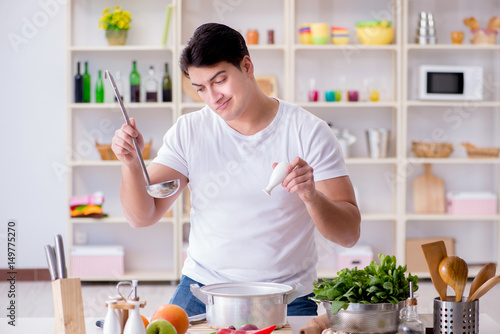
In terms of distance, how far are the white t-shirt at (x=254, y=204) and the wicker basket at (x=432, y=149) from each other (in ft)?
9.89

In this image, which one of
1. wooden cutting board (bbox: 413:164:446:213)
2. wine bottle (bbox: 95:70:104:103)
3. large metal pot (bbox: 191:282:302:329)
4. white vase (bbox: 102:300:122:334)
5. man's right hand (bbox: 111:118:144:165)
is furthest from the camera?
wooden cutting board (bbox: 413:164:446:213)

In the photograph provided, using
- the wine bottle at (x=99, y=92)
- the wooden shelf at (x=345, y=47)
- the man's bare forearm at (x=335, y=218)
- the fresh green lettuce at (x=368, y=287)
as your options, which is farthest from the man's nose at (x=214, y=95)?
the wine bottle at (x=99, y=92)

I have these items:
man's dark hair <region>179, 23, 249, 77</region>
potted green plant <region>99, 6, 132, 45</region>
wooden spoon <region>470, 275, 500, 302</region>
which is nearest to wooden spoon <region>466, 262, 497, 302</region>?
wooden spoon <region>470, 275, 500, 302</region>

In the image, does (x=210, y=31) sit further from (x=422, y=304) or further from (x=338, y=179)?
(x=422, y=304)

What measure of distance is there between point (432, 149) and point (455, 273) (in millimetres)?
3514

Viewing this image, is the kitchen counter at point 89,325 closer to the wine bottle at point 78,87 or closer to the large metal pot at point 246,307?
the large metal pot at point 246,307

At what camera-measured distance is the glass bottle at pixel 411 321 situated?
4.64ft

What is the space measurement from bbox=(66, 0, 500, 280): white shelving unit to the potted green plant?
148 millimetres

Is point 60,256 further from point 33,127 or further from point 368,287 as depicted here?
point 33,127

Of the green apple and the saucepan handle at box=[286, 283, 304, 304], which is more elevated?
the saucepan handle at box=[286, 283, 304, 304]

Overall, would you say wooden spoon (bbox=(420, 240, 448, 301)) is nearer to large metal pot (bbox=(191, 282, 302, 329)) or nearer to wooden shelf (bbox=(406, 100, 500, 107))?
large metal pot (bbox=(191, 282, 302, 329))

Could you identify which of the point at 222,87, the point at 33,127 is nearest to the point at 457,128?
the point at 33,127

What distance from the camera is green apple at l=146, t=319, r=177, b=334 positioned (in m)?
1.38

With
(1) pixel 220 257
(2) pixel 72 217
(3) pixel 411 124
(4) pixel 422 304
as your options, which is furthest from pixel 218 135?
(3) pixel 411 124
